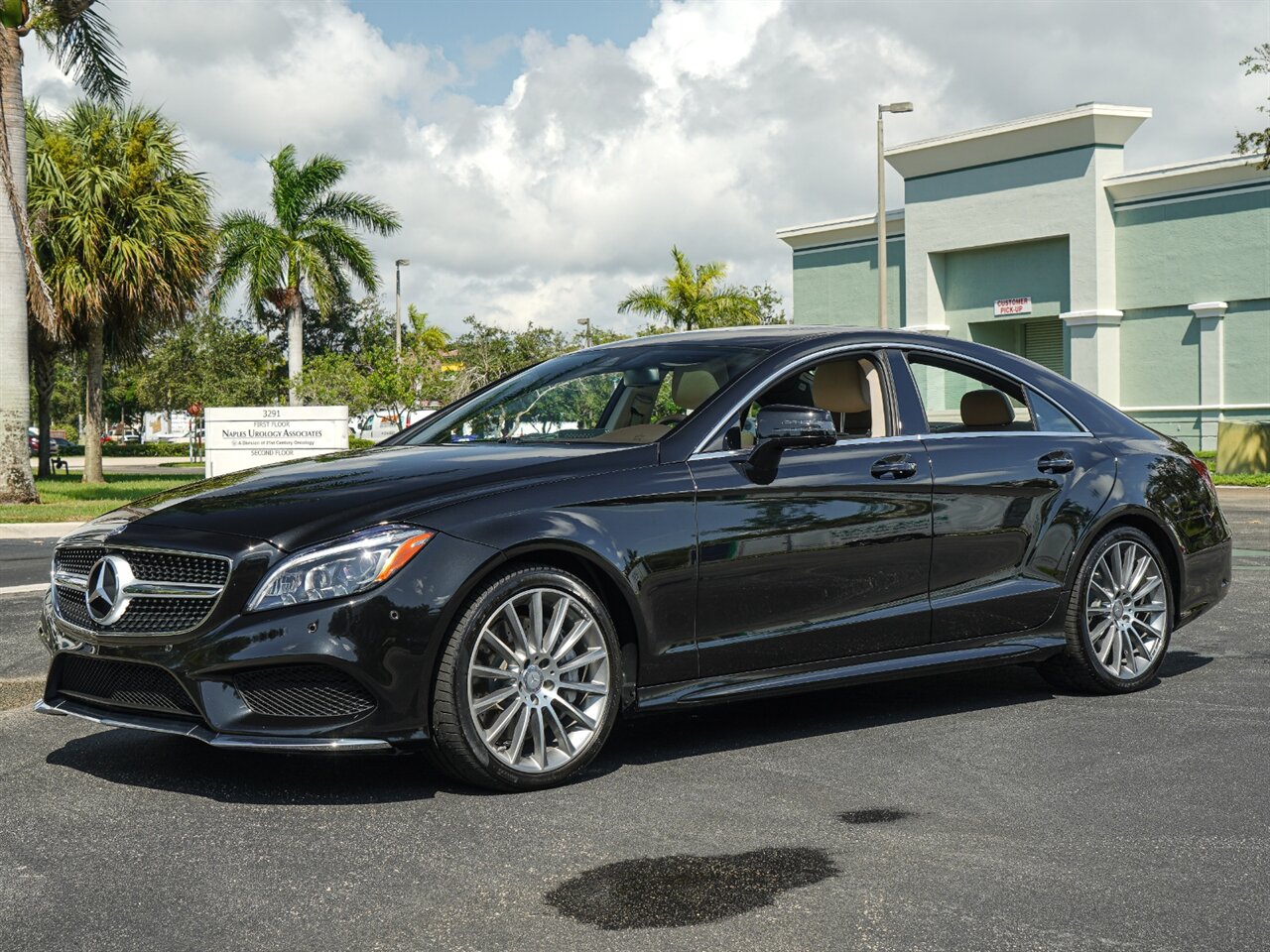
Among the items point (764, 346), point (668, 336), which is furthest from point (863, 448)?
point (668, 336)

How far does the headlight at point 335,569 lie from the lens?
4789 mm

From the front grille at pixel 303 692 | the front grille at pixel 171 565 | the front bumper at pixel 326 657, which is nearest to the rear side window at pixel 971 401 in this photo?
the front bumper at pixel 326 657

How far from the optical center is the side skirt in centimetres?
550

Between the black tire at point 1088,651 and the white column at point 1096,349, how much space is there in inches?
1257

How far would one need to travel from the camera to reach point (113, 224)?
29812 mm

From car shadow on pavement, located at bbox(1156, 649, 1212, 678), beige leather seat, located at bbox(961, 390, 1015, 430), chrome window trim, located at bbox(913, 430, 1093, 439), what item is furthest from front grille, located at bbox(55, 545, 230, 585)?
car shadow on pavement, located at bbox(1156, 649, 1212, 678)

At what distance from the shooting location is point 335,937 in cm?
372

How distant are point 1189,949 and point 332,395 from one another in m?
34.4

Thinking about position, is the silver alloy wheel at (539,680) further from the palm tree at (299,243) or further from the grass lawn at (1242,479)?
the palm tree at (299,243)

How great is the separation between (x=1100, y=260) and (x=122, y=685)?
3573 cm

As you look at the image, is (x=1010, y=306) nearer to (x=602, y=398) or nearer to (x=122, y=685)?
(x=602, y=398)

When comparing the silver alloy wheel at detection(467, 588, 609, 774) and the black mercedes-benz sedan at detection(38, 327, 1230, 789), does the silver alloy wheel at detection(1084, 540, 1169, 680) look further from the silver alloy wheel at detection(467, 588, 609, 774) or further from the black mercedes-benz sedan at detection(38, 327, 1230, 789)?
the silver alloy wheel at detection(467, 588, 609, 774)

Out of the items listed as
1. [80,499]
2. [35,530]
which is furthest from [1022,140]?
[35,530]

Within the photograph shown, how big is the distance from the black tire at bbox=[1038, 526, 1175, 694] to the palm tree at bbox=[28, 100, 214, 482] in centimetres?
2515
